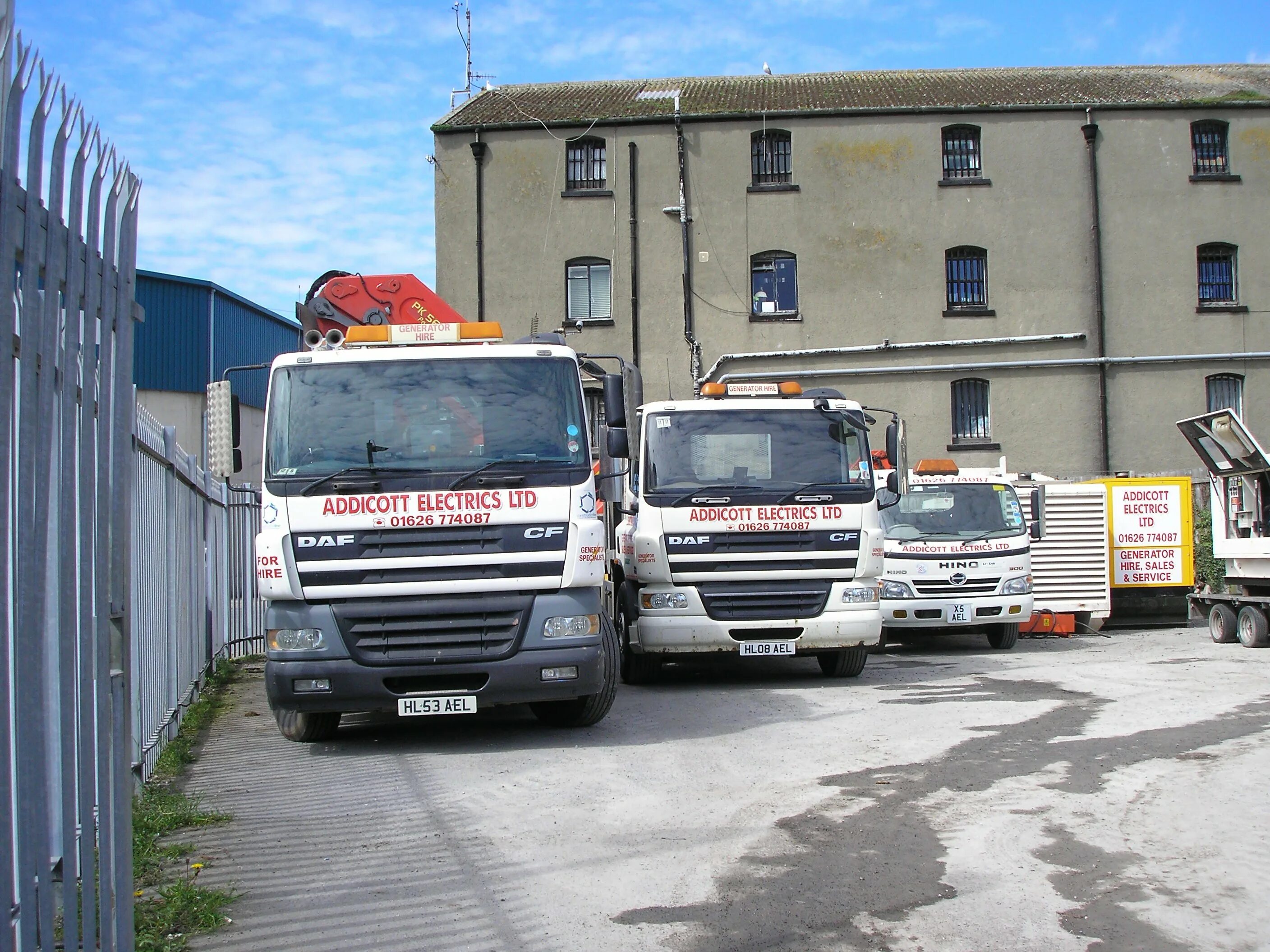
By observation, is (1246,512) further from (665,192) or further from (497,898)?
(665,192)

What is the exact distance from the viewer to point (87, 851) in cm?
357

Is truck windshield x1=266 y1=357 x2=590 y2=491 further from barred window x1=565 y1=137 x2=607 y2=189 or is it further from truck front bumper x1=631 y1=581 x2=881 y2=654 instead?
barred window x1=565 y1=137 x2=607 y2=189

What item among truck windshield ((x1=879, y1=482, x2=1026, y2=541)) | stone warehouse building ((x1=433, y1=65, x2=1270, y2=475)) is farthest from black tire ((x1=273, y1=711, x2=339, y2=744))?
stone warehouse building ((x1=433, y1=65, x2=1270, y2=475))

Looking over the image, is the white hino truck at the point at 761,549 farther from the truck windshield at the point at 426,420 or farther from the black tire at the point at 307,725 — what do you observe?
the black tire at the point at 307,725

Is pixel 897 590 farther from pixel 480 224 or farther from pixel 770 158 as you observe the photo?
pixel 480 224

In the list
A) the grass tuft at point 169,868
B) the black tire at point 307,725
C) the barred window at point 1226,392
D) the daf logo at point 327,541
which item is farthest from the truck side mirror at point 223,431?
the barred window at point 1226,392

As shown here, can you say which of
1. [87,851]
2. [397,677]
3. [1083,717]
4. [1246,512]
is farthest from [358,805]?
[1246,512]

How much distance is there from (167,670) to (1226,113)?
2888 centimetres

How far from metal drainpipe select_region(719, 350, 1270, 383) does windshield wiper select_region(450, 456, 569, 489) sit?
20.4 m

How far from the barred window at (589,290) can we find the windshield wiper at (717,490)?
17.7 meters

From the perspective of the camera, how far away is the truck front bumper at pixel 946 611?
1550cm

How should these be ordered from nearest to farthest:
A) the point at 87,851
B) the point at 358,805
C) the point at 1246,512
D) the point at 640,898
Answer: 1. the point at 87,851
2. the point at 640,898
3. the point at 358,805
4. the point at 1246,512

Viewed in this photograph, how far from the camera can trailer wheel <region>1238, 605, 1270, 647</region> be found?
15.5 m

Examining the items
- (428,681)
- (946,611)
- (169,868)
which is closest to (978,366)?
(946,611)
